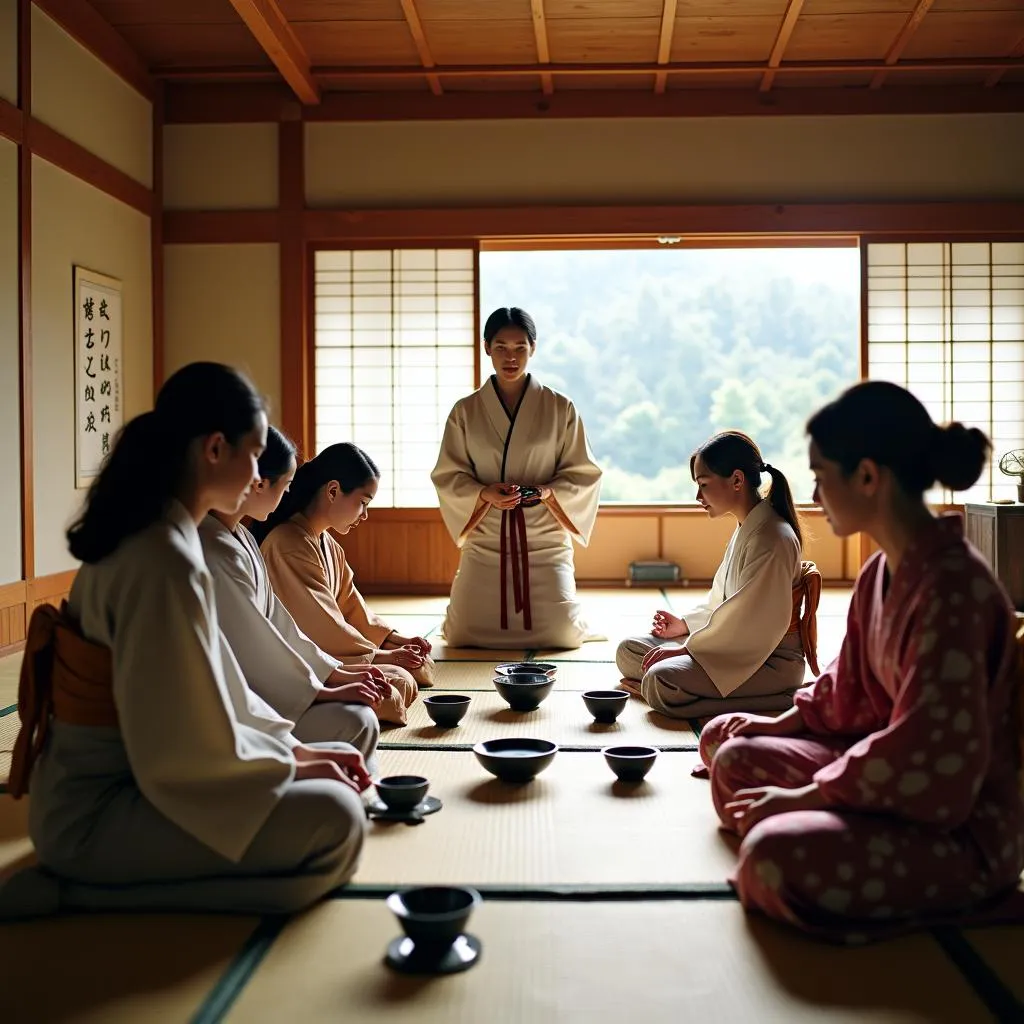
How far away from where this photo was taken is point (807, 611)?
3.45 metres

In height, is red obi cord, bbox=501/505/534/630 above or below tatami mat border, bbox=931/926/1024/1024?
above

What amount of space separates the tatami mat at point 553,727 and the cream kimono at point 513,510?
1302mm

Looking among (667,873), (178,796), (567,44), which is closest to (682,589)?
(567,44)

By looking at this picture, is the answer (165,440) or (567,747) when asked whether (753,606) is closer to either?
(567,747)

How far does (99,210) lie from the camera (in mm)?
6020

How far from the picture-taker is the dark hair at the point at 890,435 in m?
1.87

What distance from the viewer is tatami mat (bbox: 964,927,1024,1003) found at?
1701 mm

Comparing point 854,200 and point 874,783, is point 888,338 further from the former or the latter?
point 874,783

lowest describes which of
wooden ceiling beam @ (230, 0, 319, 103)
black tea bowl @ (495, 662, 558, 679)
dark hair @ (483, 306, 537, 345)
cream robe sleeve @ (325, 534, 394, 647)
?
black tea bowl @ (495, 662, 558, 679)

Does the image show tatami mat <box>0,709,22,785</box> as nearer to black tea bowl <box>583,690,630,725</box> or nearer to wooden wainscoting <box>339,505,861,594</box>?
black tea bowl <box>583,690,630,725</box>

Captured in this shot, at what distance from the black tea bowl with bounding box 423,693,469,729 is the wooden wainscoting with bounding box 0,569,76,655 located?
85.8 inches

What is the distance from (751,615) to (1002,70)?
15.9 feet

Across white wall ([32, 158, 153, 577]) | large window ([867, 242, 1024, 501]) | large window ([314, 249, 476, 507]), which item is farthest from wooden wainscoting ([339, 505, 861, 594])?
white wall ([32, 158, 153, 577])

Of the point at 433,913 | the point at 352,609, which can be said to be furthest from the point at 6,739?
the point at 433,913
